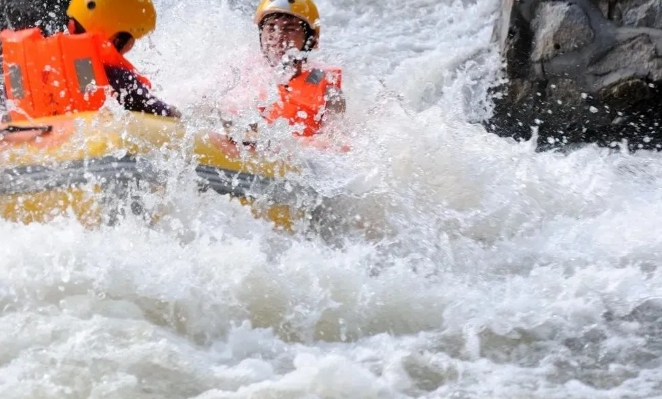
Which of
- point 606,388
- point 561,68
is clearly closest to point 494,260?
point 606,388

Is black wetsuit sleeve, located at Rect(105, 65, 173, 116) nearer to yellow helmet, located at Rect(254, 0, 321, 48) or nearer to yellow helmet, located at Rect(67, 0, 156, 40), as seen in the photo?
yellow helmet, located at Rect(67, 0, 156, 40)

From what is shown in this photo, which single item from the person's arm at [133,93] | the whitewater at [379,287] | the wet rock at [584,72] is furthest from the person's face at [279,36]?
the wet rock at [584,72]

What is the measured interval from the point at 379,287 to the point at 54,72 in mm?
1662

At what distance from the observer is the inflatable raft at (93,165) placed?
3.90 metres

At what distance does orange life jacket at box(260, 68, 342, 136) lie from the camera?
4969mm

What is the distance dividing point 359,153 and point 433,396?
182 cm

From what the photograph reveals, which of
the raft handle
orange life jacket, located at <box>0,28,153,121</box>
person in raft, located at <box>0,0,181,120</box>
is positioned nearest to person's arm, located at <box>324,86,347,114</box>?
person in raft, located at <box>0,0,181,120</box>

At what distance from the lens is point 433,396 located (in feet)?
10.5

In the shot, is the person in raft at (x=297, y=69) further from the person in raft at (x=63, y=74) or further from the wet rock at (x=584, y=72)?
the wet rock at (x=584, y=72)

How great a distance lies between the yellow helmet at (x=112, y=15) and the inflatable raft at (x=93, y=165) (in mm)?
535

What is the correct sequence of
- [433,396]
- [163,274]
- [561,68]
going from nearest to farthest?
[433,396], [163,274], [561,68]

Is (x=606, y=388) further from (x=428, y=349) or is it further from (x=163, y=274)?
(x=163, y=274)

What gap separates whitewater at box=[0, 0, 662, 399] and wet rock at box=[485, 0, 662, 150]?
0.74m

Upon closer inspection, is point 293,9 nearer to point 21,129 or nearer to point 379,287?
point 21,129
